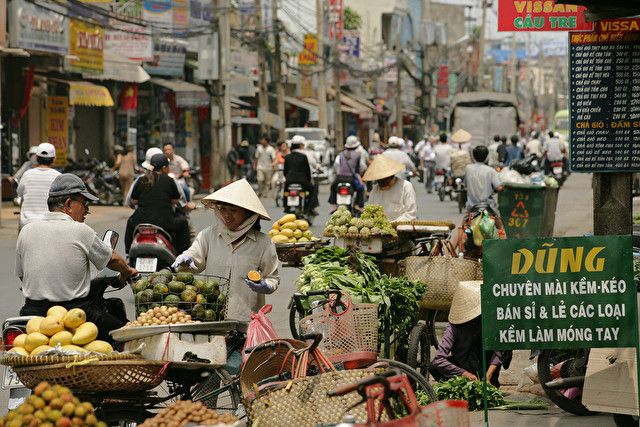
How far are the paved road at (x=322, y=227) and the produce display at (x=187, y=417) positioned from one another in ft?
10.1

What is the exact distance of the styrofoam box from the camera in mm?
6989

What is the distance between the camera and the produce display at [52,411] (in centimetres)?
597

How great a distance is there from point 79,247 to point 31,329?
85cm

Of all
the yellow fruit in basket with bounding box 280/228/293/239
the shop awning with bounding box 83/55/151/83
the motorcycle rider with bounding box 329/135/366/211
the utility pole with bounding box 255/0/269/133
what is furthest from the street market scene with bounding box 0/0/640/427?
the utility pole with bounding box 255/0/269/133

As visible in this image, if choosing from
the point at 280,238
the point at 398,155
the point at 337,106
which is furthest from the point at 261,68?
the point at 280,238

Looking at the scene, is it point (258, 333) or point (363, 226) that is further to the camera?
point (363, 226)

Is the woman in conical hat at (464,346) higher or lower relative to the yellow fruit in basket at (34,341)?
lower

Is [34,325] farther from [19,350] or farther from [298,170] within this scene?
[298,170]

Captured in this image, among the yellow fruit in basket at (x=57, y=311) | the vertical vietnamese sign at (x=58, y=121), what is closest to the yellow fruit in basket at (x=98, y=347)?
the yellow fruit in basket at (x=57, y=311)

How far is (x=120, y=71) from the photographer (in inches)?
1383

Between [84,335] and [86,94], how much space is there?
26905 millimetres

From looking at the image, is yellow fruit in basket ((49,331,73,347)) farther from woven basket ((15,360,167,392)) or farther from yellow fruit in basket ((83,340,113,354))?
woven basket ((15,360,167,392))

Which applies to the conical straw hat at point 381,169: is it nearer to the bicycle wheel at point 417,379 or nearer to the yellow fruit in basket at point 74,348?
the bicycle wheel at point 417,379

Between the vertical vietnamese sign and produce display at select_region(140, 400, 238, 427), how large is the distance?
29.1m
